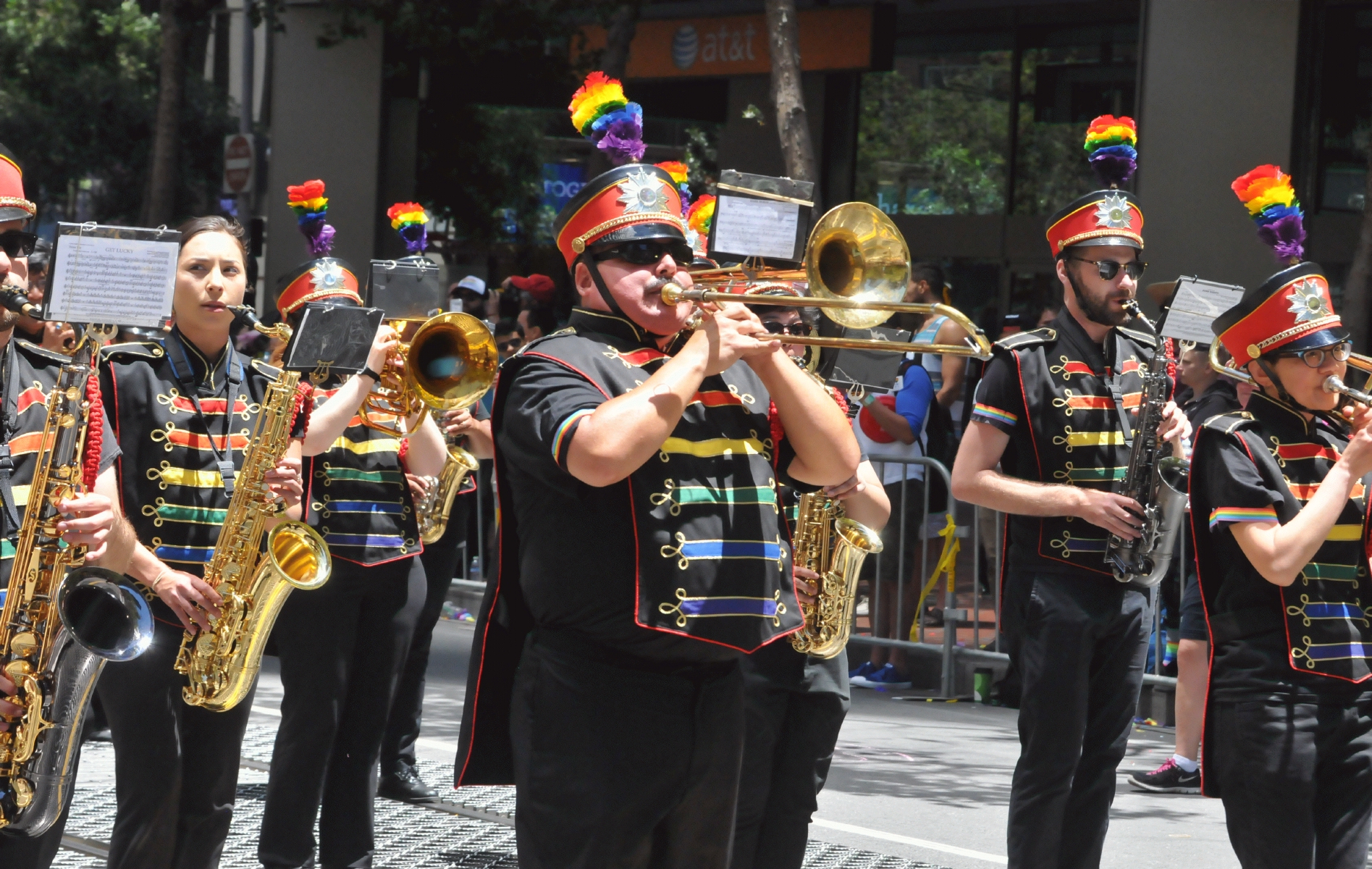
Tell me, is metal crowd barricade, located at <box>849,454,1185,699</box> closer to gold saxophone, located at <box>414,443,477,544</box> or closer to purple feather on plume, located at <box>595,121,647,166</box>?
gold saxophone, located at <box>414,443,477,544</box>

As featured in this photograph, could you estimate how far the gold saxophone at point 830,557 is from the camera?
196 inches

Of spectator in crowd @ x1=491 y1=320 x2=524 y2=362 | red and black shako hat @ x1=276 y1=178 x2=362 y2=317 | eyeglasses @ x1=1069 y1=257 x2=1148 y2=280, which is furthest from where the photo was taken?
spectator in crowd @ x1=491 y1=320 x2=524 y2=362

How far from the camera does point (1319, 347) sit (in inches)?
172

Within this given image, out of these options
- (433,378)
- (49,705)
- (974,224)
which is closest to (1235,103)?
(974,224)

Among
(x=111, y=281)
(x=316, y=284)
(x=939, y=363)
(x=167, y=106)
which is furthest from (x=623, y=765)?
(x=167, y=106)

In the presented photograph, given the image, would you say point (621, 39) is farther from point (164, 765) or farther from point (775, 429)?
point (775, 429)

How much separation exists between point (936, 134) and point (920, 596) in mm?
6466

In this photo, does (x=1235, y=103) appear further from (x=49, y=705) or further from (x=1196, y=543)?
(x=49, y=705)

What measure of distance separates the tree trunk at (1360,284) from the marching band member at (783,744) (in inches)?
214

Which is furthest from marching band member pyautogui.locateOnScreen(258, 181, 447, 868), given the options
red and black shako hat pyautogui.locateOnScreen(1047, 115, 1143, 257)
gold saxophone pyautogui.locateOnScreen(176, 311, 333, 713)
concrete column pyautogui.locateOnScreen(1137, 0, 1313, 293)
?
concrete column pyautogui.locateOnScreen(1137, 0, 1313, 293)

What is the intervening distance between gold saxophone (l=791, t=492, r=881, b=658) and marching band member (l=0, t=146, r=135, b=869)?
1.99 metres

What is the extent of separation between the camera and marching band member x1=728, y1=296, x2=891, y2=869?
4.77 metres

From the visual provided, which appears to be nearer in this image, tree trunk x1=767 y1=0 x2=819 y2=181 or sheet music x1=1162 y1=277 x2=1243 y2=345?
sheet music x1=1162 y1=277 x2=1243 y2=345

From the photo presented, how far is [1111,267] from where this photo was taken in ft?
17.5
